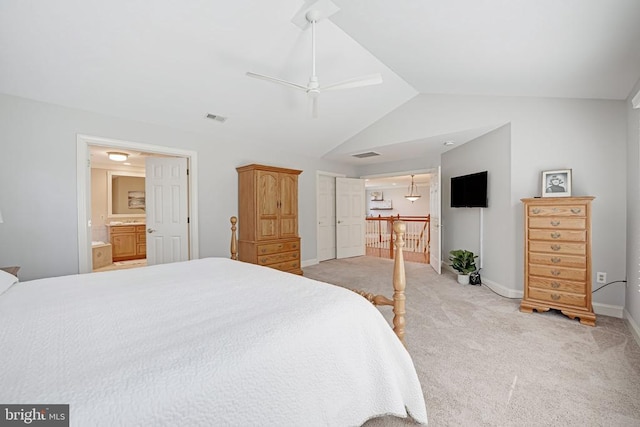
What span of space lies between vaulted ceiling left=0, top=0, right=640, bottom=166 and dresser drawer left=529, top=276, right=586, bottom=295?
2.02 metres

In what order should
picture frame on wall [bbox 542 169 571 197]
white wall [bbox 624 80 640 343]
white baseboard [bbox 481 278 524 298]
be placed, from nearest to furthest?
white wall [bbox 624 80 640 343] → picture frame on wall [bbox 542 169 571 197] → white baseboard [bbox 481 278 524 298]

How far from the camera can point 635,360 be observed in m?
2.20

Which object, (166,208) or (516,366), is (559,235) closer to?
(516,366)

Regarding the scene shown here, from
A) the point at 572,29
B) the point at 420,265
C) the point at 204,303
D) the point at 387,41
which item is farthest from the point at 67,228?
the point at 420,265

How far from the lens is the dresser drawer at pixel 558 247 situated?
9.46 ft

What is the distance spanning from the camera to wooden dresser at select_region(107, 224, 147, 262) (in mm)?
6406

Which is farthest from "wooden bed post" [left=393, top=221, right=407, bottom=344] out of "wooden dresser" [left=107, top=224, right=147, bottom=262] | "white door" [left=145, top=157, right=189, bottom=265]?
"wooden dresser" [left=107, top=224, right=147, bottom=262]

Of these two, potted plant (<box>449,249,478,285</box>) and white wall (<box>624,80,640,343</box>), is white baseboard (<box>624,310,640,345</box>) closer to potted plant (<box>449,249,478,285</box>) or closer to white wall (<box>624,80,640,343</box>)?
white wall (<box>624,80,640,343</box>)

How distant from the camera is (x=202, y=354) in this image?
929 mm

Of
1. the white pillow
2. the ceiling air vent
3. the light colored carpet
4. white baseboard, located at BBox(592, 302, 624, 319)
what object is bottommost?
the light colored carpet

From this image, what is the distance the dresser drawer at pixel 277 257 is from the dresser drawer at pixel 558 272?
3.25m

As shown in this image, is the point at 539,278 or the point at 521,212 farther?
the point at 521,212

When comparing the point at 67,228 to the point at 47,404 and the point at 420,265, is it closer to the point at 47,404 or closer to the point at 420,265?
the point at 47,404

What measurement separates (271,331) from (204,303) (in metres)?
0.50
